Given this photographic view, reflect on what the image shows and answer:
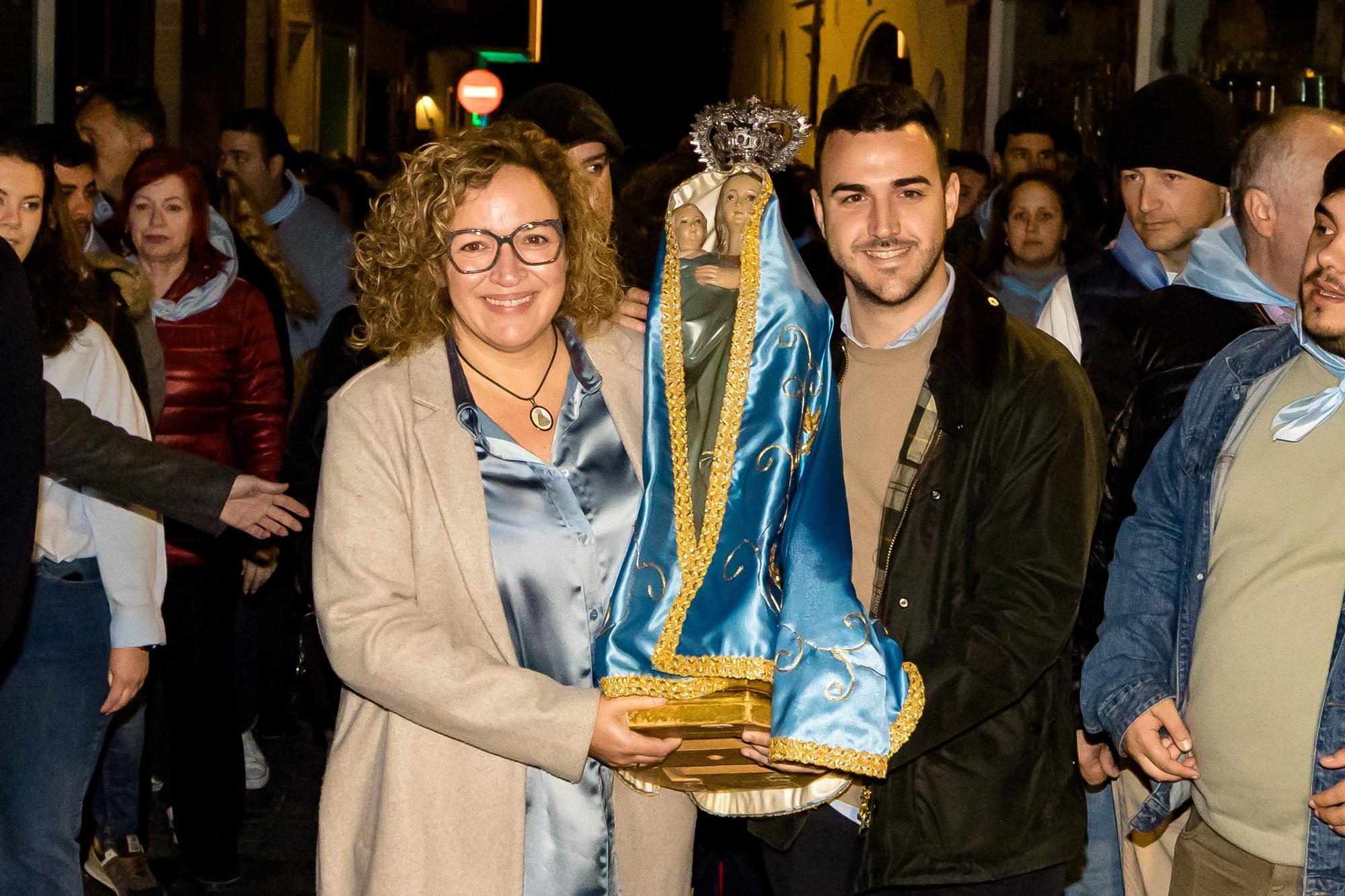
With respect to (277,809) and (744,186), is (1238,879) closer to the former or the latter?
(744,186)

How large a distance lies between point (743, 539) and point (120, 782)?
3307 millimetres

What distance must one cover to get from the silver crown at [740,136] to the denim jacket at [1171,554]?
34.3 inches

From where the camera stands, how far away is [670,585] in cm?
264

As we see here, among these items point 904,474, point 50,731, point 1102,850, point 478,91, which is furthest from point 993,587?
point 478,91

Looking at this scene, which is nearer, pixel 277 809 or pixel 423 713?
pixel 423 713

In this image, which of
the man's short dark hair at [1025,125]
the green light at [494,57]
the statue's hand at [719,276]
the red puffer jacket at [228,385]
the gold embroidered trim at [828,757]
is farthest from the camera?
the green light at [494,57]

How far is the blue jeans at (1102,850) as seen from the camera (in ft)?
13.1

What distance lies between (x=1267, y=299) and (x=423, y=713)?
2.02m

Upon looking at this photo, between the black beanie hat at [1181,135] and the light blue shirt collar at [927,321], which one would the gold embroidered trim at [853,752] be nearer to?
the light blue shirt collar at [927,321]

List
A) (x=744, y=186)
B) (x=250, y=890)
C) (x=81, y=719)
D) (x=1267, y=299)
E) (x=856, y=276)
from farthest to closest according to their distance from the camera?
(x=250, y=890)
(x=81, y=719)
(x=1267, y=299)
(x=856, y=276)
(x=744, y=186)

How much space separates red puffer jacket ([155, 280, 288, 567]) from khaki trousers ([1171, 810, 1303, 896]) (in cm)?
323

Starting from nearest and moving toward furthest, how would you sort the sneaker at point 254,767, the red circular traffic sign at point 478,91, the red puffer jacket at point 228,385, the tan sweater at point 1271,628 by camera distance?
the tan sweater at point 1271,628, the red puffer jacket at point 228,385, the sneaker at point 254,767, the red circular traffic sign at point 478,91

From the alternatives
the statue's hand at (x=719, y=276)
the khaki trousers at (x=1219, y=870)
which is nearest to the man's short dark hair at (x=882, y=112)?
the statue's hand at (x=719, y=276)

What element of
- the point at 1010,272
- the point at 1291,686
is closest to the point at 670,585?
the point at 1291,686
